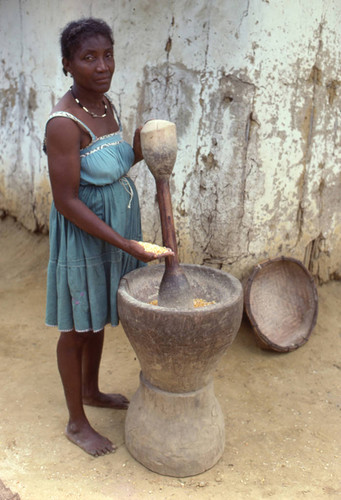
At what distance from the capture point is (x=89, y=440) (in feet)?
8.26

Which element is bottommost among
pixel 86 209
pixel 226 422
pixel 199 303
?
pixel 226 422

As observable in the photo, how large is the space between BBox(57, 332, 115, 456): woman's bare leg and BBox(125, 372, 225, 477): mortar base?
0.22m

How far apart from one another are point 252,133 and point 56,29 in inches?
67.5

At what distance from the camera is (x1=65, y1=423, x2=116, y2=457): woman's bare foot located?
248 cm

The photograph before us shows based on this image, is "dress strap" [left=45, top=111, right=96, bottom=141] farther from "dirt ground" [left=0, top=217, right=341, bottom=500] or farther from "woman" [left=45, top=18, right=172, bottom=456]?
"dirt ground" [left=0, top=217, right=341, bottom=500]

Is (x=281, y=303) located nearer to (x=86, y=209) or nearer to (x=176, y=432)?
(x=176, y=432)

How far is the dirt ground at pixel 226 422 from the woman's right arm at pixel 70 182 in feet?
3.57

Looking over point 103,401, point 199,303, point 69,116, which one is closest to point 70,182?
point 69,116

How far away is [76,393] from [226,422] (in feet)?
2.76

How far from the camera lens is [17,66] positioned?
4.18m

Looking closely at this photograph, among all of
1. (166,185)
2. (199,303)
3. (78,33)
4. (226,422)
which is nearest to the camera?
(78,33)

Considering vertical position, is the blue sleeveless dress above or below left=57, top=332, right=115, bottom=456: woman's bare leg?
above

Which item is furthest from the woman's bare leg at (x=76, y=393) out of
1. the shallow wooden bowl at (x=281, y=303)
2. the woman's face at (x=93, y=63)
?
the shallow wooden bowl at (x=281, y=303)

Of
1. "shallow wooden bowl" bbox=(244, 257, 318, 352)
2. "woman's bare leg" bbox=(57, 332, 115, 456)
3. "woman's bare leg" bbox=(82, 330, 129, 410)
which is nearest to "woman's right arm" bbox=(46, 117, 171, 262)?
"woman's bare leg" bbox=(57, 332, 115, 456)
